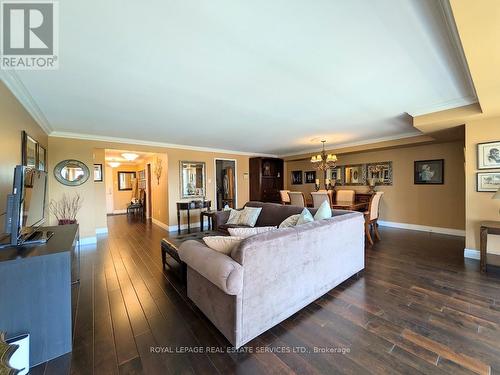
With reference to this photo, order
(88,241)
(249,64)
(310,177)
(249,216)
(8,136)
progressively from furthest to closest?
1. (310,177)
2. (88,241)
3. (249,216)
4. (8,136)
5. (249,64)

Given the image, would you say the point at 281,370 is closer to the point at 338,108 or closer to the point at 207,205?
the point at 338,108

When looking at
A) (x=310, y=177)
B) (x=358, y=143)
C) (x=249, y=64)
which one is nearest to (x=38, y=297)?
(x=249, y=64)

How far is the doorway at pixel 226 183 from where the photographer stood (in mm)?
7062

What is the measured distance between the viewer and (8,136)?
2.21 meters

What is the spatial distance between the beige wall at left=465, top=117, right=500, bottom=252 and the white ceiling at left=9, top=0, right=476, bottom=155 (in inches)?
23.5

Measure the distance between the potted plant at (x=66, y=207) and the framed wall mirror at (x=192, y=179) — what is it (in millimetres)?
2391

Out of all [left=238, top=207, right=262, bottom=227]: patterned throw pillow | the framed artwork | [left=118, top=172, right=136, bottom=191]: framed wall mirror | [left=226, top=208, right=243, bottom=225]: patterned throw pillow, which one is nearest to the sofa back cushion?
[left=238, top=207, right=262, bottom=227]: patterned throw pillow

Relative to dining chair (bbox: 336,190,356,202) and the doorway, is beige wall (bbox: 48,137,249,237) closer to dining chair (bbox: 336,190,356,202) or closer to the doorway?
the doorway

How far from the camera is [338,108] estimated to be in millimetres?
3281

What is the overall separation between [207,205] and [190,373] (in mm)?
4745

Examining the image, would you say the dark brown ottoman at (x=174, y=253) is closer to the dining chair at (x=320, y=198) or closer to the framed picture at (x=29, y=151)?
the framed picture at (x=29, y=151)

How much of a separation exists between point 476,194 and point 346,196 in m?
2.89

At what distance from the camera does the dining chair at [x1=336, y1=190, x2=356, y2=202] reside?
19.6ft

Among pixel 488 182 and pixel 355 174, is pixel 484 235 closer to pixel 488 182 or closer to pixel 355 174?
pixel 488 182
